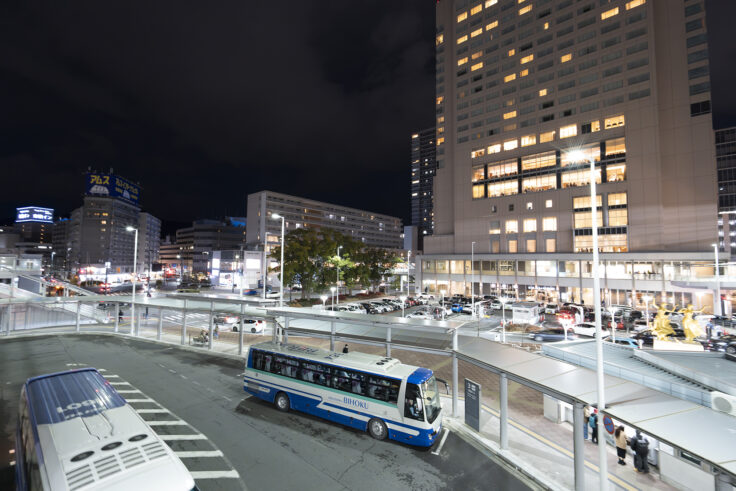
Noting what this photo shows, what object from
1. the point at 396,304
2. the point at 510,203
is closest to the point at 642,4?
the point at 510,203

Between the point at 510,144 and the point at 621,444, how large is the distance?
69.1m

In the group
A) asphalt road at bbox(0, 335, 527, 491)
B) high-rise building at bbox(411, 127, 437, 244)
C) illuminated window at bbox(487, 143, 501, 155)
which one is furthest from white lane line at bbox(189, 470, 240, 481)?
high-rise building at bbox(411, 127, 437, 244)

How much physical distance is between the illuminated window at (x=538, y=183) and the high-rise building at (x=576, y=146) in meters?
0.22

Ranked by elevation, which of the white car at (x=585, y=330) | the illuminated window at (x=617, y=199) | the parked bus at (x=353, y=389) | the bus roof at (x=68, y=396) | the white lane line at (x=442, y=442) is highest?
the illuminated window at (x=617, y=199)

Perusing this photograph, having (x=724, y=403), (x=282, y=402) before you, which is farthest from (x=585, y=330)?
(x=282, y=402)

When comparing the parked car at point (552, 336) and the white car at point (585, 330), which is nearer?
the parked car at point (552, 336)

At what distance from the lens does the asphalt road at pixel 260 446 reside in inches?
366

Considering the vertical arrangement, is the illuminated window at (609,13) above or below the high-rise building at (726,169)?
above

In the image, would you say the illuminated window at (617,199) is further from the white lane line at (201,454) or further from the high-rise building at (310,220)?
the white lane line at (201,454)

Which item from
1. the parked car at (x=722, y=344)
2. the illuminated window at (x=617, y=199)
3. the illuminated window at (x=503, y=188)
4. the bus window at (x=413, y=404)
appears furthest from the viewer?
the illuminated window at (x=503, y=188)

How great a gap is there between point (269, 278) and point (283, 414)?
239 ft

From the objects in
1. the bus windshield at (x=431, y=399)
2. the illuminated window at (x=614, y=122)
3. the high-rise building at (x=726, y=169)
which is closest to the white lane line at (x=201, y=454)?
the bus windshield at (x=431, y=399)

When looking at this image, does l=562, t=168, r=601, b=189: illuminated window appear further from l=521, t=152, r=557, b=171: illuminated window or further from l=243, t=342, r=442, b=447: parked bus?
l=243, t=342, r=442, b=447: parked bus

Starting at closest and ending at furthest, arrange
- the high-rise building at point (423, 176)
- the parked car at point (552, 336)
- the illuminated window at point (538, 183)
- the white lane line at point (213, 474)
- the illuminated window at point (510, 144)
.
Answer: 1. the white lane line at point (213, 474)
2. the parked car at point (552, 336)
3. the illuminated window at point (538, 183)
4. the illuminated window at point (510, 144)
5. the high-rise building at point (423, 176)
